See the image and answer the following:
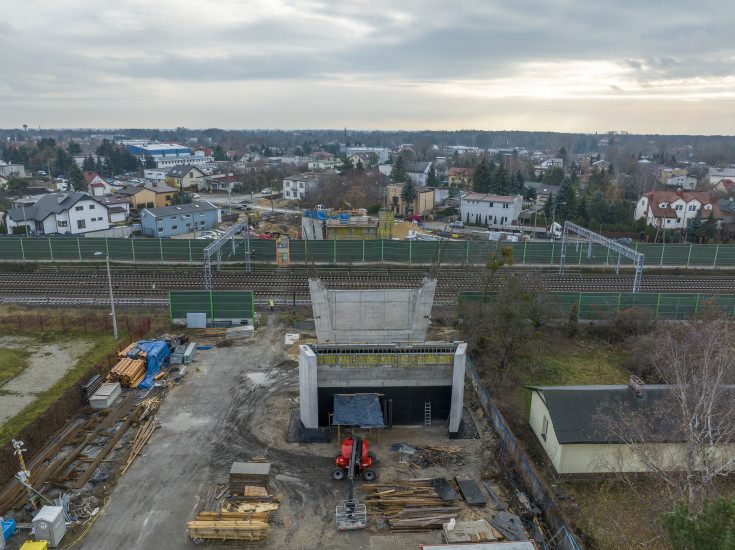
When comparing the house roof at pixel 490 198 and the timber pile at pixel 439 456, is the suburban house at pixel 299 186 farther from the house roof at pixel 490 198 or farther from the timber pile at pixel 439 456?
the timber pile at pixel 439 456

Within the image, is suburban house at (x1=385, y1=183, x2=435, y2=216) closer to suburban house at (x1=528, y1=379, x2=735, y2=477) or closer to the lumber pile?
suburban house at (x1=528, y1=379, x2=735, y2=477)

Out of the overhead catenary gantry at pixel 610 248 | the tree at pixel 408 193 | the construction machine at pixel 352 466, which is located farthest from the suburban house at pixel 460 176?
the construction machine at pixel 352 466

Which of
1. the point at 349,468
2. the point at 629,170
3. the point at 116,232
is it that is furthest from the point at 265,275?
the point at 629,170

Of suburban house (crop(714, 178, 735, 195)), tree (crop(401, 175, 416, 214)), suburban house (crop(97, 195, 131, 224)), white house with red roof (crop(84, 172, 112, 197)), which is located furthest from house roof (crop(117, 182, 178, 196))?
suburban house (crop(714, 178, 735, 195))

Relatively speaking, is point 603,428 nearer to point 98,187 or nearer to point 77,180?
point 98,187

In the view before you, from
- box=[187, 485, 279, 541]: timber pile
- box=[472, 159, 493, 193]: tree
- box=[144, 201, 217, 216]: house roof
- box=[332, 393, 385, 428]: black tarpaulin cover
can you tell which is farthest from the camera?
box=[472, 159, 493, 193]: tree

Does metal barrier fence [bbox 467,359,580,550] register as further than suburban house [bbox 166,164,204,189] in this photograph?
No
